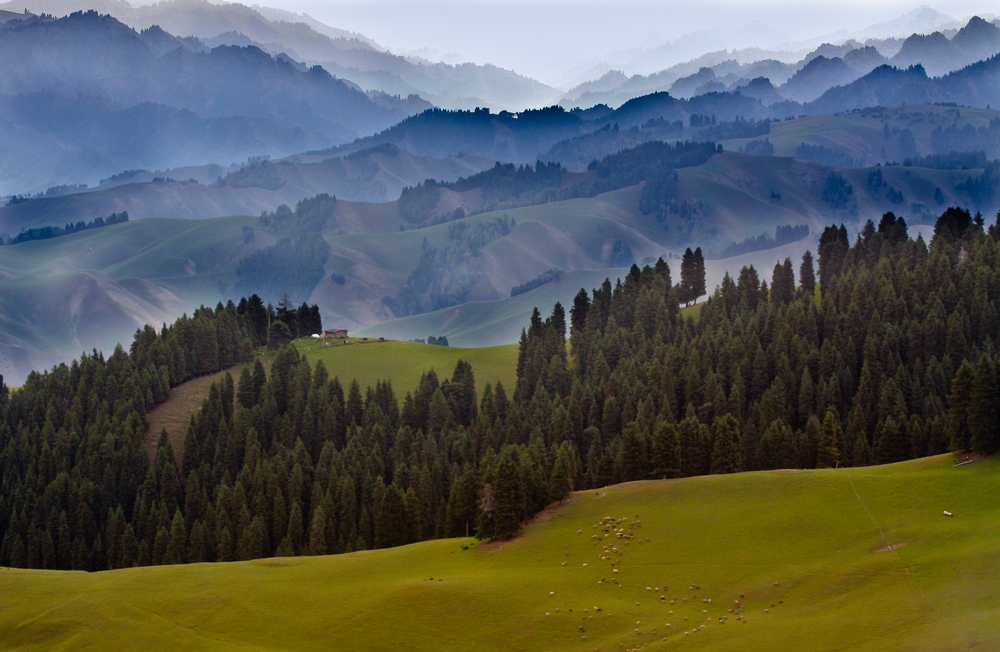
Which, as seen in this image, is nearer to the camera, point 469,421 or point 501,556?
point 501,556

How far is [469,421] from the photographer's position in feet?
649

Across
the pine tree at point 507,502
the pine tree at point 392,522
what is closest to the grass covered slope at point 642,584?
the pine tree at point 507,502

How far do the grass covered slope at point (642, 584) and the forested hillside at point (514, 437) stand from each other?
13.6 metres

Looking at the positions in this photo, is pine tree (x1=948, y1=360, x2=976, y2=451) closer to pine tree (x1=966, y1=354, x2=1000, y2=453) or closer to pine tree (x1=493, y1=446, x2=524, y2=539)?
pine tree (x1=966, y1=354, x2=1000, y2=453)

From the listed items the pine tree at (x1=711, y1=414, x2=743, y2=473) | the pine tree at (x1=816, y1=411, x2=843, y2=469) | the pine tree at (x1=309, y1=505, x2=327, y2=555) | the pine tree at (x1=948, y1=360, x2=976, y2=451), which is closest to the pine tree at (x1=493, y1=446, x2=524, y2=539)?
the pine tree at (x1=711, y1=414, x2=743, y2=473)

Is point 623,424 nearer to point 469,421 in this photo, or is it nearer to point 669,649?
point 469,421

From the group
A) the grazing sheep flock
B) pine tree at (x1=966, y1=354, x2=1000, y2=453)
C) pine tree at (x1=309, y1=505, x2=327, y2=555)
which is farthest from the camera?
pine tree at (x1=309, y1=505, x2=327, y2=555)

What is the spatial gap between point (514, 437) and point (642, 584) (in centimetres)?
8236

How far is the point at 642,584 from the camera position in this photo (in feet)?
271

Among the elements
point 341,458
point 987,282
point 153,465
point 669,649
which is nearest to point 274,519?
point 341,458

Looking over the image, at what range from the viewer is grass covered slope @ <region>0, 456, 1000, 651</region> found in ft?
228

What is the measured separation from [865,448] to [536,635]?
232 feet

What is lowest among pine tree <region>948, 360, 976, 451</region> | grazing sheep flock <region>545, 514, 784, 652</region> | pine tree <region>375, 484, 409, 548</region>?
grazing sheep flock <region>545, 514, 784, 652</region>

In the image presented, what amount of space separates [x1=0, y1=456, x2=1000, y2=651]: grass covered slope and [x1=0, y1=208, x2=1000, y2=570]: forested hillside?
13.6 m
